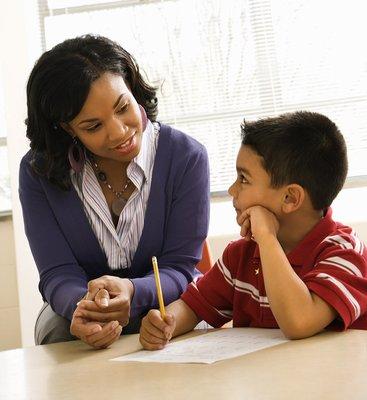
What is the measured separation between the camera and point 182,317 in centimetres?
152

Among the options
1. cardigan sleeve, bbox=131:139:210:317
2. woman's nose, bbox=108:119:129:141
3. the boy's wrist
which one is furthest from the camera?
cardigan sleeve, bbox=131:139:210:317

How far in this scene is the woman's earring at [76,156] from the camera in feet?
6.31

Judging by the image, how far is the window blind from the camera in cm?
313

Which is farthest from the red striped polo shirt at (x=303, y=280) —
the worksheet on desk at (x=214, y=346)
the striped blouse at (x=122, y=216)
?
the striped blouse at (x=122, y=216)

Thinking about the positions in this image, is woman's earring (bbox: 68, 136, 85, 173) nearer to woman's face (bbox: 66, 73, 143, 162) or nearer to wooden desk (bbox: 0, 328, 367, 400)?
woman's face (bbox: 66, 73, 143, 162)

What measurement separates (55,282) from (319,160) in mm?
686

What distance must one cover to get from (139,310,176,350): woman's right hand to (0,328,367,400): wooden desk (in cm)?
6

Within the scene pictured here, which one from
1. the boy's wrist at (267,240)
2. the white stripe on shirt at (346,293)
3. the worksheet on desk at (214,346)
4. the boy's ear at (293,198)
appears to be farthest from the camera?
the boy's ear at (293,198)

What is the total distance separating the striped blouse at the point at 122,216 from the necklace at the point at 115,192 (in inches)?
0.8

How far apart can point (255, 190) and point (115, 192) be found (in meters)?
0.53

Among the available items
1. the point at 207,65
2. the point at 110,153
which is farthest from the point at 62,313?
the point at 207,65

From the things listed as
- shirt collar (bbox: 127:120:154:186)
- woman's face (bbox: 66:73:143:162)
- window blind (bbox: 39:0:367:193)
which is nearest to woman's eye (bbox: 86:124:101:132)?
woman's face (bbox: 66:73:143:162)

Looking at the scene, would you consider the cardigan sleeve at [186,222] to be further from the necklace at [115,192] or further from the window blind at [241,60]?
the window blind at [241,60]

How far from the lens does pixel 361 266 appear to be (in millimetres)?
1333
